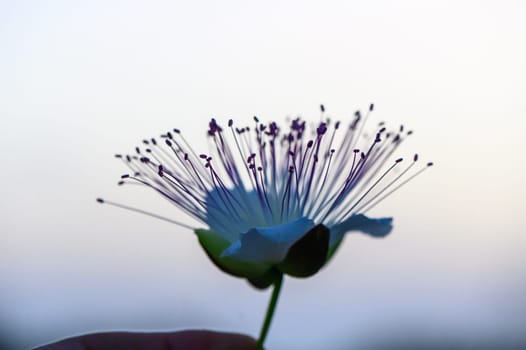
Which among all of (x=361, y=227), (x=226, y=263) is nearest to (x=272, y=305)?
(x=226, y=263)

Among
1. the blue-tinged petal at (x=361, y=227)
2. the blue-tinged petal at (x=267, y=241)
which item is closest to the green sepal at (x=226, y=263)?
the blue-tinged petal at (x=267, y=241)

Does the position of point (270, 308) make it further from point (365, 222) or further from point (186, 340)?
point (186, 340)

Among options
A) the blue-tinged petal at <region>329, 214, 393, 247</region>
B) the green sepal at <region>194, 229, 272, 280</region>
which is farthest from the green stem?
the blue-tinged petal at <region>329, 214, 393, 247</region>

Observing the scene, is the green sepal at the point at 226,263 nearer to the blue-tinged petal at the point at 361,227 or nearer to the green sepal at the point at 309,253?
the green sepal at the point at 309,253

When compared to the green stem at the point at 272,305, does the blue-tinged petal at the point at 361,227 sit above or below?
above

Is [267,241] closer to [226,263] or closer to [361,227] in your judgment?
[226,263]
